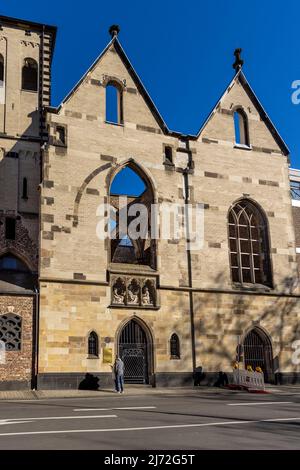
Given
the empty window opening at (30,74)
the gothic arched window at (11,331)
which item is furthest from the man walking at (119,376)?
the empty window opening at (30,74)

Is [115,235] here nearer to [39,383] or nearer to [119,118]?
[119,118]

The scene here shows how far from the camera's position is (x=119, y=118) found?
2486 centimetres

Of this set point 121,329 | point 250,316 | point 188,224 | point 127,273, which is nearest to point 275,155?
point 188,224

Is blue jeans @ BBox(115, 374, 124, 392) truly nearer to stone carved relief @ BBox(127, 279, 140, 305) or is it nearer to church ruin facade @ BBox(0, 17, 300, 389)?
church ruin facade @ BBox(0, 17, 300, 389)

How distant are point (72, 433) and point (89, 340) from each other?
12.2 metres

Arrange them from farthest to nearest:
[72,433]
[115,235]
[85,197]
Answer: [115,235], [85,197], [72,433]

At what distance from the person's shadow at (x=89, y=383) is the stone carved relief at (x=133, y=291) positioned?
9.85ft

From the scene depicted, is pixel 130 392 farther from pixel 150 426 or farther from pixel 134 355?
pixel 150 426

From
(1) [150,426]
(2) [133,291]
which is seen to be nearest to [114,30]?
(2) [133,291]

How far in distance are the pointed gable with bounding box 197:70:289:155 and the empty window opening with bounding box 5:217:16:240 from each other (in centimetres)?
1022

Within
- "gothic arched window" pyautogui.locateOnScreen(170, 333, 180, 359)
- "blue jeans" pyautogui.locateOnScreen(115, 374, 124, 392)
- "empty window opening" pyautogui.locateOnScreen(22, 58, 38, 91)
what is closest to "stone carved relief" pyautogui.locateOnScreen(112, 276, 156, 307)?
"gothic arched window" pyautogui.locateOnScreen(170, 333, 180, 359)

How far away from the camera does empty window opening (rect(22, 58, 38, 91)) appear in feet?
93.8

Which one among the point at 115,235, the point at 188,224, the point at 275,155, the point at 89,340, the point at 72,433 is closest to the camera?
the point at 72,433

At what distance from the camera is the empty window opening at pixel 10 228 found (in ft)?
81.6
